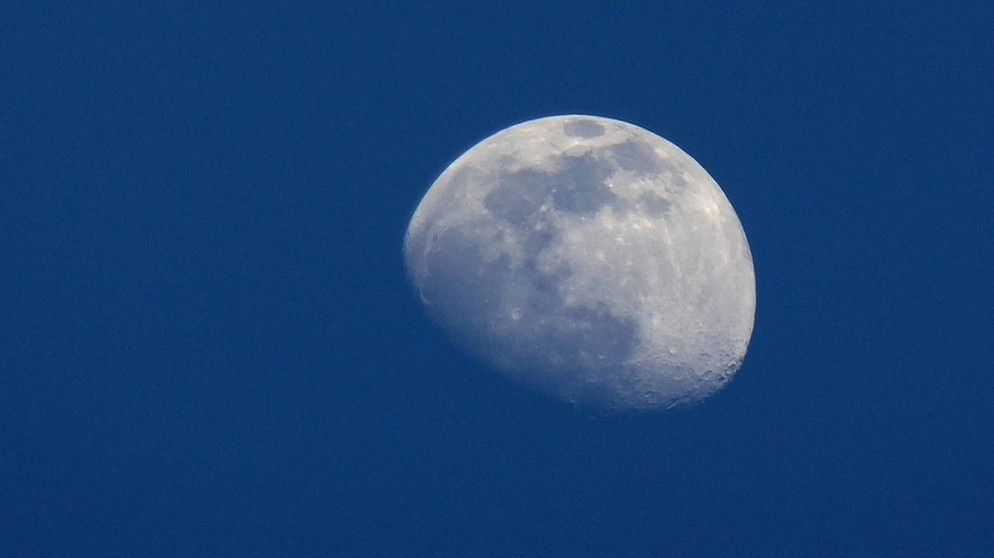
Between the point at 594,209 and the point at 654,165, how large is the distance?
4.55 ft

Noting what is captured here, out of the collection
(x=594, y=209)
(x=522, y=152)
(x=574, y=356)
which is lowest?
(x=574, y=356)

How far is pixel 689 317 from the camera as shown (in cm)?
972

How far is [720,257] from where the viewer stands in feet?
32.9

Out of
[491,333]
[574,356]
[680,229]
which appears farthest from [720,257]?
[491,333]

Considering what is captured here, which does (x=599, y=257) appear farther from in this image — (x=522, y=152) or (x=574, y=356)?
(x=522, y=152)

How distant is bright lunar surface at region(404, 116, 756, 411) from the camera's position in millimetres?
9406

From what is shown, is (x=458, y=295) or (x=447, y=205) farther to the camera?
(x=447, y=205)

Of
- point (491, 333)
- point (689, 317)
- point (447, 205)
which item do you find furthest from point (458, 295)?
point (689, 317)

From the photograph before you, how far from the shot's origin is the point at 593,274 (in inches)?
368

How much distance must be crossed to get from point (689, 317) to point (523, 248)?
7.10 feet

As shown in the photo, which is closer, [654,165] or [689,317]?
[689,317]

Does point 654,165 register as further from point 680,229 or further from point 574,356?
point 574,356

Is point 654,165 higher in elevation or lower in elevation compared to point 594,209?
higher

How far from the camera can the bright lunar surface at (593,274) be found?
370 inches
